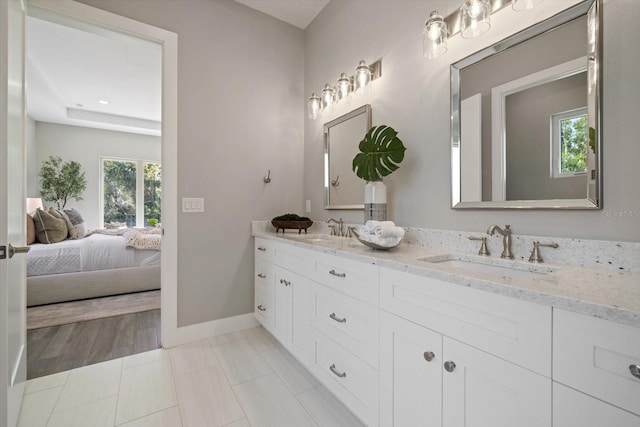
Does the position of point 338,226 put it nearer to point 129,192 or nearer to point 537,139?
point 537,139

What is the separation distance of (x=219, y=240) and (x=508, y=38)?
7.39 ft

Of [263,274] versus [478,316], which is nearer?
[478,316]

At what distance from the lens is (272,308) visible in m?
2.10

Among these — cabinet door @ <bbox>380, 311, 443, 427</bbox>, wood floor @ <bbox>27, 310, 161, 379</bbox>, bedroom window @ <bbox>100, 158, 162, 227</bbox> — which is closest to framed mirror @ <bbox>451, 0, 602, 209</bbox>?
cabinet door @ <bbox>380, 311, 443, 427</bbox>

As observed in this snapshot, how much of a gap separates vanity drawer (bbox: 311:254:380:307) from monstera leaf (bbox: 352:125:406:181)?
0.60 m

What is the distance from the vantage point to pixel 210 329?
2291 mm

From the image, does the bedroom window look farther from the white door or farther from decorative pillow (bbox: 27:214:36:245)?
the white door

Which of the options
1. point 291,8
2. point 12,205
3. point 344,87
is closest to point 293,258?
point 344,87

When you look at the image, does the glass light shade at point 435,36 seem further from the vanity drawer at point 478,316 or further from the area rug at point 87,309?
the area rug at point 87,309

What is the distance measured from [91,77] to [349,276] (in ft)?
15.0

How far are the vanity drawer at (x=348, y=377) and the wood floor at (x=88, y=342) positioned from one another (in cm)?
142

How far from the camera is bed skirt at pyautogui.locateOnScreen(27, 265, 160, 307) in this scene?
295cm

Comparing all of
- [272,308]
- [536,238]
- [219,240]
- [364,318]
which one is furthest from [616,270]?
[219,240]

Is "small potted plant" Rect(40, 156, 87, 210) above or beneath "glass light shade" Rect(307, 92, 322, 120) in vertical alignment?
beneath
